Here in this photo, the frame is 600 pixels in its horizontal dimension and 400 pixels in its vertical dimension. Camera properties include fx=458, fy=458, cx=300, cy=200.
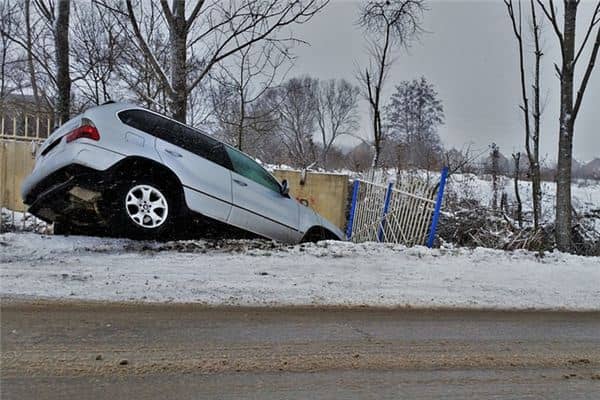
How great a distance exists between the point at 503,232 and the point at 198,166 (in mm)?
5408

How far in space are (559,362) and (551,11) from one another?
6.84 m

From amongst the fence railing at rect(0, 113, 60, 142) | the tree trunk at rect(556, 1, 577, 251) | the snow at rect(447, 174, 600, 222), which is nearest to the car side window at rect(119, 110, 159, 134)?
the fence railing at rect(0, 113, 60, 142)

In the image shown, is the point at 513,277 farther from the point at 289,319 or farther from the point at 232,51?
the point at 232,51

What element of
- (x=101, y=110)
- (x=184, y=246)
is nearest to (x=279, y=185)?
(x=184, y=246)

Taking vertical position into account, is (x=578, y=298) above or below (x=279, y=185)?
below

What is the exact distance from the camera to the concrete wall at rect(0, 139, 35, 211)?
934 centimetres

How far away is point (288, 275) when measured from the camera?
16.3 feet

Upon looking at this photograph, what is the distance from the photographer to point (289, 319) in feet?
12.3

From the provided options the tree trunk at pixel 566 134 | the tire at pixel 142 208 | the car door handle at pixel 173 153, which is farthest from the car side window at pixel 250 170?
the tree trunk at pixel 566 134

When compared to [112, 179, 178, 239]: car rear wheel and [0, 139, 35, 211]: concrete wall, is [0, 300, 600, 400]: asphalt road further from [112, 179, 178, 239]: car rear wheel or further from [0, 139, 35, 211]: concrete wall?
[0, 139, 35, 211]: concrete wall

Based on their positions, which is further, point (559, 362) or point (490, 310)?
point (490, 310)

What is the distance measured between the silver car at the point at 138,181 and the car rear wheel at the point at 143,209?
0.4 inches

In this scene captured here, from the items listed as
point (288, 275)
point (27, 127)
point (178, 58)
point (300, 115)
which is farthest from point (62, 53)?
point (300, 115)

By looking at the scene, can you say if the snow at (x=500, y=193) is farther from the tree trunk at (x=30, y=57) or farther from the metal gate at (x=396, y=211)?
the tree trunk at (x=30, y=57)
